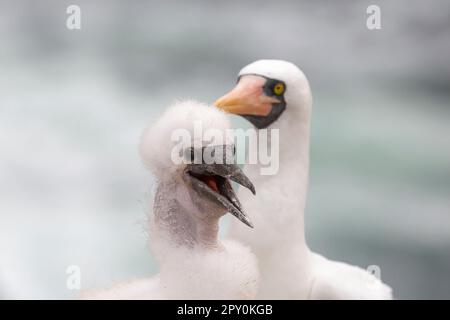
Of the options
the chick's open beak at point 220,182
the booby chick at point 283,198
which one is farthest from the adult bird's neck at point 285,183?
the chick's open beak at point 220,182

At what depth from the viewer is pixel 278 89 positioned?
2.91m

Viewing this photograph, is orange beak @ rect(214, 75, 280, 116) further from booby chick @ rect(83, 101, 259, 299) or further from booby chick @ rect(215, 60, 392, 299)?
booby chick @ rect(83, 101, 259, 299)

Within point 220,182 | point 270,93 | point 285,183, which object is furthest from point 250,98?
point 220,182

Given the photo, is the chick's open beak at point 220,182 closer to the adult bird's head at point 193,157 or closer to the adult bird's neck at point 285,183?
the adult bird's head at point 193,157

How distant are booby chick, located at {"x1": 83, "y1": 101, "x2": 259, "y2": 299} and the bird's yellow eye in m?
0.75

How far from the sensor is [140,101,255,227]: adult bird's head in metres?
2.13

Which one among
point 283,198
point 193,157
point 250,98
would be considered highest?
point 250,98

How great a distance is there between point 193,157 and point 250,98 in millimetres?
774

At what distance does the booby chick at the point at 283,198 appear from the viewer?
113 inches

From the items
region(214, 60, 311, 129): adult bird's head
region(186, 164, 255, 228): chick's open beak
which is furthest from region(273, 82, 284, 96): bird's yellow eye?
region(186, 164, 255, 228): chick's open beak

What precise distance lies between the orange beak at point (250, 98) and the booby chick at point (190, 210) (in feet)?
2.21

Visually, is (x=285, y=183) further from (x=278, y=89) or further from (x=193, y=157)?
(x=193, y=157)
